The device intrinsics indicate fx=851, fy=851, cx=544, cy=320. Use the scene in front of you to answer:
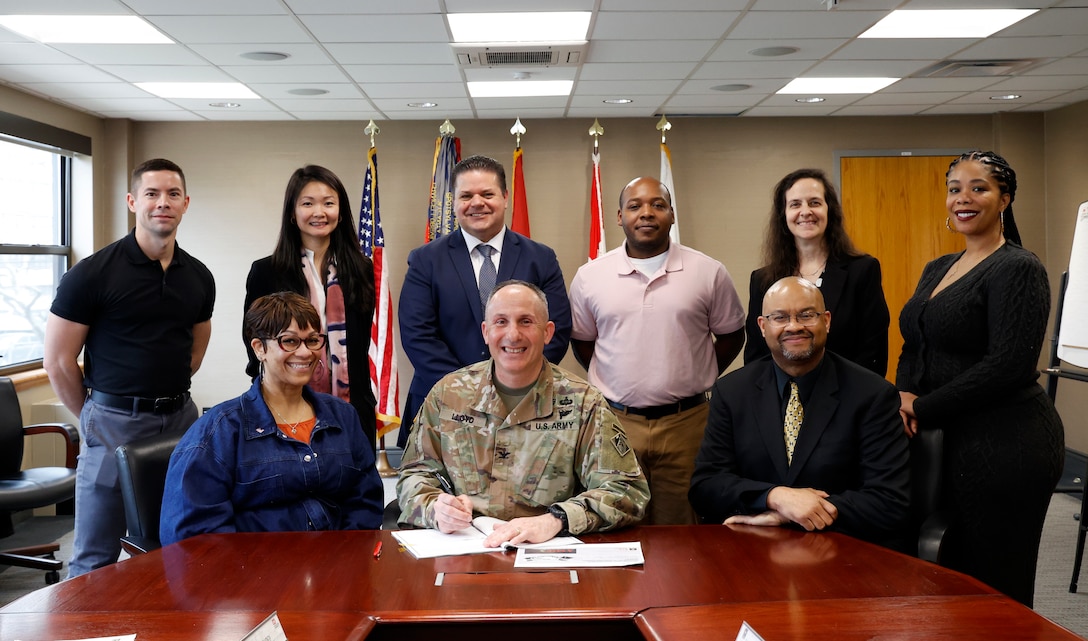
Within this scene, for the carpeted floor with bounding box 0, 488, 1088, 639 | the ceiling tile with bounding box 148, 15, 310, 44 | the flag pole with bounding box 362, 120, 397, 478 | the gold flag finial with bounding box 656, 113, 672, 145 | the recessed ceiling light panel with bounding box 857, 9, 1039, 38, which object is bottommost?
the carpeted floor with bounding box 0, 488, 1088, 639

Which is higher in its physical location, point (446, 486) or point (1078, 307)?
point (1078, 307)

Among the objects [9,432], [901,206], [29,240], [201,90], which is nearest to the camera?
[9,432]

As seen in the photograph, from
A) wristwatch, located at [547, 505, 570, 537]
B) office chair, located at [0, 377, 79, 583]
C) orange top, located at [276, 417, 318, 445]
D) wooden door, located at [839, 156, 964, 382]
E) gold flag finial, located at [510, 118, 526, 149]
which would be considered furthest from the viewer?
wooden door, located at [839, 156, 964, 382]

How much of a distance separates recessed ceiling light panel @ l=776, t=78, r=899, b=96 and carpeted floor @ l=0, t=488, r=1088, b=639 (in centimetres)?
301

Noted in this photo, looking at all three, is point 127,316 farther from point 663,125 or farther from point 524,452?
point 663,125

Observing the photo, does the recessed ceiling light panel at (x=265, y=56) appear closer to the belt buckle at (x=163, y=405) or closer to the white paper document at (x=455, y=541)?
the belt buckle at (x=163, y=405)

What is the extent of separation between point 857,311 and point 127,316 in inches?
103

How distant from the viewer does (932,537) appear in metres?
2.21

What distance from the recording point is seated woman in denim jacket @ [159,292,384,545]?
213cm

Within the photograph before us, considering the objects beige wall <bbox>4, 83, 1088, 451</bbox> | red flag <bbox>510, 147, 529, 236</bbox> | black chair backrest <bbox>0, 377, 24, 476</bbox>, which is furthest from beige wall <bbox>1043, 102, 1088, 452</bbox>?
black chair backrest <bbox>0, 377, 24, 476</bbox>

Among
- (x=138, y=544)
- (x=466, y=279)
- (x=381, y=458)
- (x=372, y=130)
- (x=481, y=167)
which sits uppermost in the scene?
(x=372, y=130)

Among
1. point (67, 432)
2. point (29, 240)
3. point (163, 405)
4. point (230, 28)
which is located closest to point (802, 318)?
point (163, 405)

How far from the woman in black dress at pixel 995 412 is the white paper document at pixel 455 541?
1.25m

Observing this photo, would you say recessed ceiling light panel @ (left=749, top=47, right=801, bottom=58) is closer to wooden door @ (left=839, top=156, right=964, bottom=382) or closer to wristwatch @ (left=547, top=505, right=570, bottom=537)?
wooden door @ (left=839, top=156, right=964, bottom=382)
